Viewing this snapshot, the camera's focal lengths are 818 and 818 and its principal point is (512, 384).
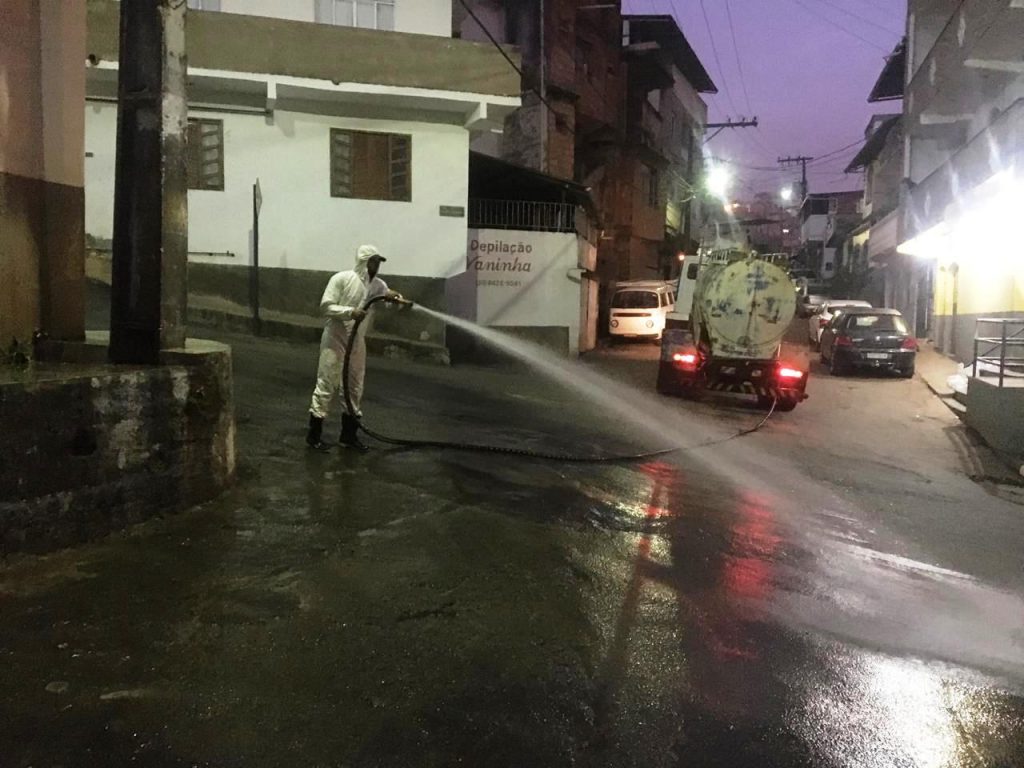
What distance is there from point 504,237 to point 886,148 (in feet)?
81.5

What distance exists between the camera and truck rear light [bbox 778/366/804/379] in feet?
41.5

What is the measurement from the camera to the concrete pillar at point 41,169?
5.41m

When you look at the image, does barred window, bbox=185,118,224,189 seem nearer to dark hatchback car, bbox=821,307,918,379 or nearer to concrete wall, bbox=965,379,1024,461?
concrete wall, bbox=965,379,1024,461

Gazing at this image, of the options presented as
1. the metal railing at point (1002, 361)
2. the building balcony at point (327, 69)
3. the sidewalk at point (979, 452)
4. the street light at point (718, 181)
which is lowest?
the sidewalk at point (979, 452)

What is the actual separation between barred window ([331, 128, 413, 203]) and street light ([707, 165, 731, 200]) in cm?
3897

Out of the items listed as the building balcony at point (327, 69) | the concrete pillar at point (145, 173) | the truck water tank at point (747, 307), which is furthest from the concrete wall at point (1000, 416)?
the concrete pillar at point (145, 173)

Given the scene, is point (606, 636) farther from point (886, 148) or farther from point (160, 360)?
point (886, 148)

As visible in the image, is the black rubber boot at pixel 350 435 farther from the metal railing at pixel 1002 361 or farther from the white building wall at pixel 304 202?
the white building wall at pixel 304 202

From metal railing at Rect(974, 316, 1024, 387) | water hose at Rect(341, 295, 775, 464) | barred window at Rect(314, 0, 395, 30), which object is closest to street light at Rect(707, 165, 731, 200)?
barred window at Rect(314, 0, 395, 30)

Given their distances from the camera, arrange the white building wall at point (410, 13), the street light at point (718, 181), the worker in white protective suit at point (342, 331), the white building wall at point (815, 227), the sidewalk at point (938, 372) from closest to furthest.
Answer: the worker in white protective suit at point (342, 331), the sidewalk at point (938, 372), the white building wall at point (410, 13), the street light at point (718, 181), the white building wall at point (815, 227)

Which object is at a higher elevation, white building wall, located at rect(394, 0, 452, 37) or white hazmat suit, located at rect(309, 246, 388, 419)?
white building wall, located at rect(394, 0, 452, 37)

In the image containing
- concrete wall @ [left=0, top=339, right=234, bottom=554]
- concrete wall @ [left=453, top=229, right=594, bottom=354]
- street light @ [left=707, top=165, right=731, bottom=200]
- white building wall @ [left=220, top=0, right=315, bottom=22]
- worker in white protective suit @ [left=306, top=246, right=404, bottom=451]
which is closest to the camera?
concrete wall @ [left=0, top=339, right=234, bottom=554]

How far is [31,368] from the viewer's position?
499 centimetres

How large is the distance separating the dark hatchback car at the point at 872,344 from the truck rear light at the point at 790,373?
6.80 metres
